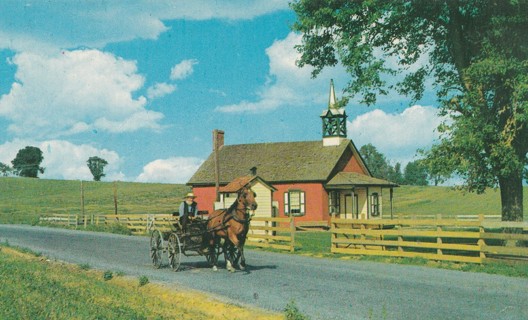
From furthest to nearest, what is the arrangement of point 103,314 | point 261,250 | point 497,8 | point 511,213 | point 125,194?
point 125,194
point 261,250
point 511,213
point 497,8
point 103,314

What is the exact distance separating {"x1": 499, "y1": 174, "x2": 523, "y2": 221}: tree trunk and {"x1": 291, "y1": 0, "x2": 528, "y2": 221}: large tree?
0.03 metres

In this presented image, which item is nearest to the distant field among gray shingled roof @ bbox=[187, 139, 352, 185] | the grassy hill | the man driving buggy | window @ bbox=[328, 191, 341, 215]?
the grassy hill

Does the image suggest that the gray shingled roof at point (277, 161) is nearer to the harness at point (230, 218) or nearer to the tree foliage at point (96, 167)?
the harness at point (230, 218)

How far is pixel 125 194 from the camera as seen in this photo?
9656 cm

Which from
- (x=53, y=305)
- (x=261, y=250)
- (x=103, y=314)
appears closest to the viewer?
(x=103, y=314)

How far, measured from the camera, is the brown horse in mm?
14586

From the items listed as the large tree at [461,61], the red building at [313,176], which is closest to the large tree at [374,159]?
the red building at [313,176]

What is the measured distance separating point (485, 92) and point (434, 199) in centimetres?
6428

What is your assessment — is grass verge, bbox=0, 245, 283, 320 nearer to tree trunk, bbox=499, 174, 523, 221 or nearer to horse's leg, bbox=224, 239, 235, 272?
horse's leg, bbox=224, 239, 235, 272

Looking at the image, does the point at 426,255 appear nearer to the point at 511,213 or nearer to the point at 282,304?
the point at 511,213

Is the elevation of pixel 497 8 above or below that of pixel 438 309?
above

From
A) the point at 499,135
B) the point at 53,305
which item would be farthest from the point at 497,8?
the point at 53,305

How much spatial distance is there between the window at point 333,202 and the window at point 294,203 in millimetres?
2030

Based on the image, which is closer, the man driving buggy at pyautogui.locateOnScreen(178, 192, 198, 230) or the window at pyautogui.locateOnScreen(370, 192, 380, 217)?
the man driving buggy at pyautogui.locateOnScreen(178, 192, 198, 230)
